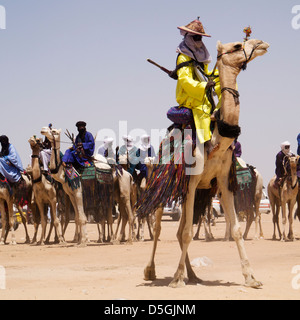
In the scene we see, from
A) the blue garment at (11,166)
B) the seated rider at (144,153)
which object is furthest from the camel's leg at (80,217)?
the seated rider at (144,153)

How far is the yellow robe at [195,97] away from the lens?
25.4 feet

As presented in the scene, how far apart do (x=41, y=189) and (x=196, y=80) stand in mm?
9290

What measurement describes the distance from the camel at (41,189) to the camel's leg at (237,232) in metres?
8.95

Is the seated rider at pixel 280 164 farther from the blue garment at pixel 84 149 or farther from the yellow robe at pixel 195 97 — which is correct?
the yellow robe at pixel 195 97

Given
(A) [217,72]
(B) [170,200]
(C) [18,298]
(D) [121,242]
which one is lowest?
(D) [121,242]

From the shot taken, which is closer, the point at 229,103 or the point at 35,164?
the point at 229,103

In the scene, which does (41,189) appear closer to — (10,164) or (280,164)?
(10,164)

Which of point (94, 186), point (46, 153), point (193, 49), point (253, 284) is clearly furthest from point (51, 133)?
point (253, 284)

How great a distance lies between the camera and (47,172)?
16.7 m

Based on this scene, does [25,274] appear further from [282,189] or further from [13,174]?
[282,189]

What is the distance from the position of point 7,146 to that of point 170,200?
10.5 metres

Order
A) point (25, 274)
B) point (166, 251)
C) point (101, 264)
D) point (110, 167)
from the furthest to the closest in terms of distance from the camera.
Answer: point (110, 167) < point (166, 251) < point (101, 264) < point (25, 274)

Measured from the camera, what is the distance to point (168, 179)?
26.0 ft
